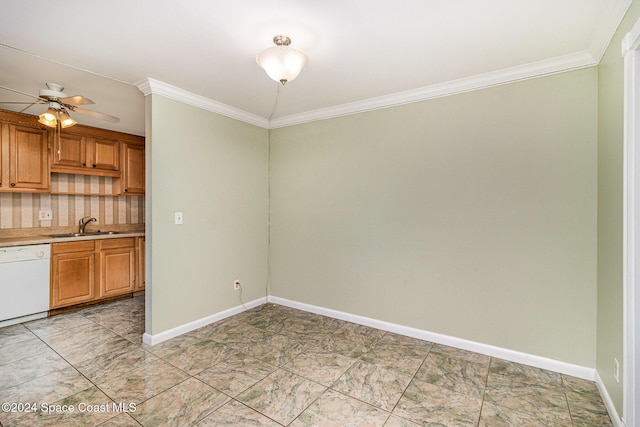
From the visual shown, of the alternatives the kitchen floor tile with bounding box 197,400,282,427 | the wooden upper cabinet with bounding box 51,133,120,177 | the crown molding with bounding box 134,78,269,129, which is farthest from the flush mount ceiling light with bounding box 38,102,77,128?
the kitchen floor tile with bounding box 197,400,282,427

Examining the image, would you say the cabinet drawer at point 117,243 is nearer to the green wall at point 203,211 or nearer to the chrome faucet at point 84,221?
the chrome faucet at point 84,221

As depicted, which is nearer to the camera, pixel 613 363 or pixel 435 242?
pixel 613 363

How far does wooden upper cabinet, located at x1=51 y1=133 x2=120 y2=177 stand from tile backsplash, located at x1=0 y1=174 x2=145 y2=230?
12.2 inches

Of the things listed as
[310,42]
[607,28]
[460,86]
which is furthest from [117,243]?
[607,28]

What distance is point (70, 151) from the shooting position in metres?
3.79

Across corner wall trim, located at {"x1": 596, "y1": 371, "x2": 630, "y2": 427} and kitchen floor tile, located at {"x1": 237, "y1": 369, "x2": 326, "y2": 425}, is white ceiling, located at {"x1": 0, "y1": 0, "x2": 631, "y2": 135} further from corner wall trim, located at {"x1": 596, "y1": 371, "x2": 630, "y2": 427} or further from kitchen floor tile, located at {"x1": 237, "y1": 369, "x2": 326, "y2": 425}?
kitchen floor tile, located at {"x1": 237, "y1": 369, "x2": 326, "y2": 425}

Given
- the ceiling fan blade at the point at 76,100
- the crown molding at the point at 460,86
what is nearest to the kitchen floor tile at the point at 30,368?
the ceiling fan blade at the point at 76,100

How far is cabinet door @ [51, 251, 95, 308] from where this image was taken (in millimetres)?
3438

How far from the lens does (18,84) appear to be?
2746mm

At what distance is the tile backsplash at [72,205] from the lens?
11.8ft

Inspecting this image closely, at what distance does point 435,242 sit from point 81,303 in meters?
4.22

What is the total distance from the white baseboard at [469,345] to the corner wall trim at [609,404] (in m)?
0.13

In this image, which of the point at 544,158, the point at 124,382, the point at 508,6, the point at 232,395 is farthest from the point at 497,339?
the point at 124,382

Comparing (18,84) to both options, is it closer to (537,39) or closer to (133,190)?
(133,190)
